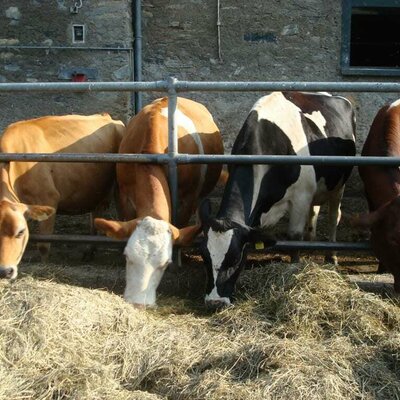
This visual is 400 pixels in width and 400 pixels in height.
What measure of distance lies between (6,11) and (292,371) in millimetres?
7272

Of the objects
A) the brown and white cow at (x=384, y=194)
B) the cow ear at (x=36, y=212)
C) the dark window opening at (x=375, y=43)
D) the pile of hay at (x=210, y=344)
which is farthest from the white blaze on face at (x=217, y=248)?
the dark window opening at (x=375, y=43)

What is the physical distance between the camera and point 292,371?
159 inches

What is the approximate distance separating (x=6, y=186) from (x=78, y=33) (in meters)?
3.92

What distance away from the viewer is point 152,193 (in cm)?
598

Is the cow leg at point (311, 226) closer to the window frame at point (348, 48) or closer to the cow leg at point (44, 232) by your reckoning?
the window frame at point (348, 48)

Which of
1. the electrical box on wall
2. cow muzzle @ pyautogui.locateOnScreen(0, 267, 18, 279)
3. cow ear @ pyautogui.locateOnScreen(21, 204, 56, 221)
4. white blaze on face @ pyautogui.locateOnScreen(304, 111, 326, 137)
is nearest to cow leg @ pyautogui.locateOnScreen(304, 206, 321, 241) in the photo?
white blaze on face @ pyautogui.locateOnScreen(304, 111, 326, 137)

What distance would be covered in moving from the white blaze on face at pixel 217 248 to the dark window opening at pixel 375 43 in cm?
586

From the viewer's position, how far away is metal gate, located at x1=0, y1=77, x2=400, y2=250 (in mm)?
5754

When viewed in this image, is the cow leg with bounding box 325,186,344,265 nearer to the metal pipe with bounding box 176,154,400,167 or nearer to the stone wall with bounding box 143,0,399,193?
the metal pipe with bounding box 176,154,400,167

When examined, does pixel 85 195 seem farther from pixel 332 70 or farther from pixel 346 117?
pixel 332 70

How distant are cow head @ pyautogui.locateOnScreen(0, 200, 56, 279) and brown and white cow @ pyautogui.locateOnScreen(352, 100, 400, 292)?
8.97ft

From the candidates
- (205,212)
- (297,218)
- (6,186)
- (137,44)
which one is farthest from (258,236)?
(137,44)

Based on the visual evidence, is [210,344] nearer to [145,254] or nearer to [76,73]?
[145,254]

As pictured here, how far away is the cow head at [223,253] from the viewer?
18.1 ft
